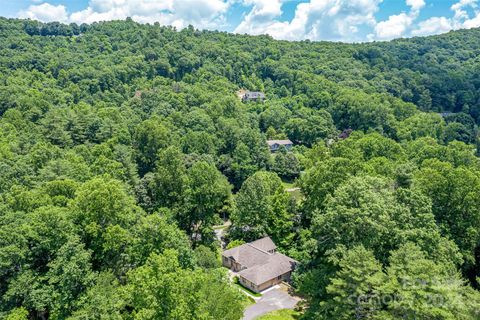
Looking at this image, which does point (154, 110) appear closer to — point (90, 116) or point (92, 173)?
point (90, 116)

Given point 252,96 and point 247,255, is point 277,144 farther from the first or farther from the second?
point 247,255

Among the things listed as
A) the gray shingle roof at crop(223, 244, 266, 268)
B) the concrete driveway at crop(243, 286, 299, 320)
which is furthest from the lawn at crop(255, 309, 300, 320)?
the gray shingle roof at crop(223, 244, 266, 268)

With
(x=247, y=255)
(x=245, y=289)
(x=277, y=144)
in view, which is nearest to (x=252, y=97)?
(x=277, y=144)

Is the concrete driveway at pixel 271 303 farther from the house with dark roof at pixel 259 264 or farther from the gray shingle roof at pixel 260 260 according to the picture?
the gray shingle roof at pixel 260 260

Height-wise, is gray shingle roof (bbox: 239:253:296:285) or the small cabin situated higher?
the small cabin

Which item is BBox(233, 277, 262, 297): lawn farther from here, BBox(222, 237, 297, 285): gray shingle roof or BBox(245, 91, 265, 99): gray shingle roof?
BBox(245, 91, 265, 99): gray shingle roof

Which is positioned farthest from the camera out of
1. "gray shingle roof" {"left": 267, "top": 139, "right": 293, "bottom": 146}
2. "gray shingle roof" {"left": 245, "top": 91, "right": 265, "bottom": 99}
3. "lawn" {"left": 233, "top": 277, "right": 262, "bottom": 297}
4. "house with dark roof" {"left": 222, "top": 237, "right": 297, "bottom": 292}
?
"gray shingle roof" {"left": 245, "top": 91, "right": 265, "bottom": 99}
